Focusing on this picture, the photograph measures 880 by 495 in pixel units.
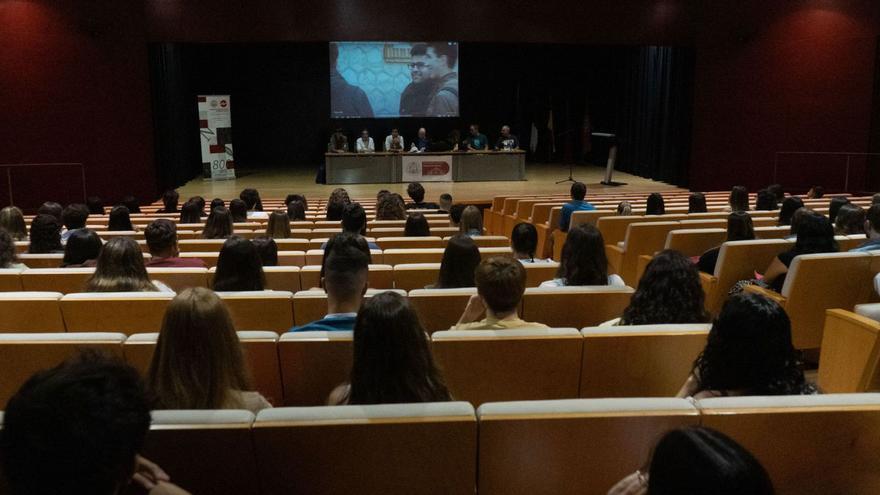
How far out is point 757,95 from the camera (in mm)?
12359

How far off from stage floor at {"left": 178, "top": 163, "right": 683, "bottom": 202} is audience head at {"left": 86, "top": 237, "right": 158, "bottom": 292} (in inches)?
315

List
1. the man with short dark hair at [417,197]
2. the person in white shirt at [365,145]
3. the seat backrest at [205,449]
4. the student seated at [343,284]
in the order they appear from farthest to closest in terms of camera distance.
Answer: the person in white shirt at [365,145] → the man with short dark hair at [417,197] → the student seated at [343,284] → the seat backrest at [205,449]

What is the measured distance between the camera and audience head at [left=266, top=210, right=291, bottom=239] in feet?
19.1

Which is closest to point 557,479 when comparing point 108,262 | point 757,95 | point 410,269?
point 410,269

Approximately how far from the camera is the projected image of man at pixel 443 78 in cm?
1520

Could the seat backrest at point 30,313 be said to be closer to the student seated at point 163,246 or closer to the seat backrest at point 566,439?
the student seated at point 163,246

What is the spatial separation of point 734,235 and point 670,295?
217 cm

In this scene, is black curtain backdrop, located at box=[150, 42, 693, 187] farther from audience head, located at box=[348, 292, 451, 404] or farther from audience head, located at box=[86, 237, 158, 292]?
audience head, located at box=[348, 292, 451, 404]

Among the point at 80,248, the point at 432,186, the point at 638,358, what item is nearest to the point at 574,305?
the point at 638,358

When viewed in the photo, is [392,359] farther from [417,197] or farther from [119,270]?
[417,197]

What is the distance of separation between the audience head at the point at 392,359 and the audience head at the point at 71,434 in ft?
2.87

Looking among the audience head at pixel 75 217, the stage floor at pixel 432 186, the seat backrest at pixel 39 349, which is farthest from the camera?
the stage floor at pixel 432 186

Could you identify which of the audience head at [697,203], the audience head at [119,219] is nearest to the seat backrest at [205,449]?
the audience head at [119,219]

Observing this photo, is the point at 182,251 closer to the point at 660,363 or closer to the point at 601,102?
the point at 660,363
